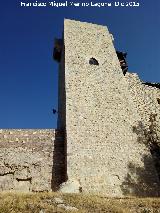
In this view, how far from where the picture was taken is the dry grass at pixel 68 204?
9.92 metres

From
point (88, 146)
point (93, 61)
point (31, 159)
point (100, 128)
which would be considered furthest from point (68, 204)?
point (93, 61)

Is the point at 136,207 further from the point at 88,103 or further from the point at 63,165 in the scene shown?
the point at 88,103

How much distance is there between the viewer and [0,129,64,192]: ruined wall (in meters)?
16.5

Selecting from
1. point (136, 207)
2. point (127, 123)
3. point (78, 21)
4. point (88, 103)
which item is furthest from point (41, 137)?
point (78, 21)

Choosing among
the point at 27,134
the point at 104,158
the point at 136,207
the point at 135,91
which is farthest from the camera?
the point at 135,91

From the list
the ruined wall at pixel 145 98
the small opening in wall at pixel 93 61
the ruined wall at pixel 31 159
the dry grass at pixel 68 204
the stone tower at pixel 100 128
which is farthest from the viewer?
the ruined wall at pixel 145 98

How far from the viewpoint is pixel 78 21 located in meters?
24.3

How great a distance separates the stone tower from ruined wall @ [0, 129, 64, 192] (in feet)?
3.41

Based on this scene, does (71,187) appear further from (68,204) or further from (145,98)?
(145,98)

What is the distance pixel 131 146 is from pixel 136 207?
676cm

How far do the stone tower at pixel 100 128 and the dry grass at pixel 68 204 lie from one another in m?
3.21

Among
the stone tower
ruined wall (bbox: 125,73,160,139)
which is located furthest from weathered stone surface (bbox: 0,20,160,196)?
ruined wall (bbox: 125,73,160,139)

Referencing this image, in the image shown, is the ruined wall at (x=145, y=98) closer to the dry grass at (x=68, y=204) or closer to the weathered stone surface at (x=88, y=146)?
the weathered stone surface at (x=88, y=146)

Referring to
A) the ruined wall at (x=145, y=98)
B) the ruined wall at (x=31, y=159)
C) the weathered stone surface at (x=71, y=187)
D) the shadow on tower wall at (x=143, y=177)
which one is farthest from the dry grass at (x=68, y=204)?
the ruined wall at (x=145, y=98)
